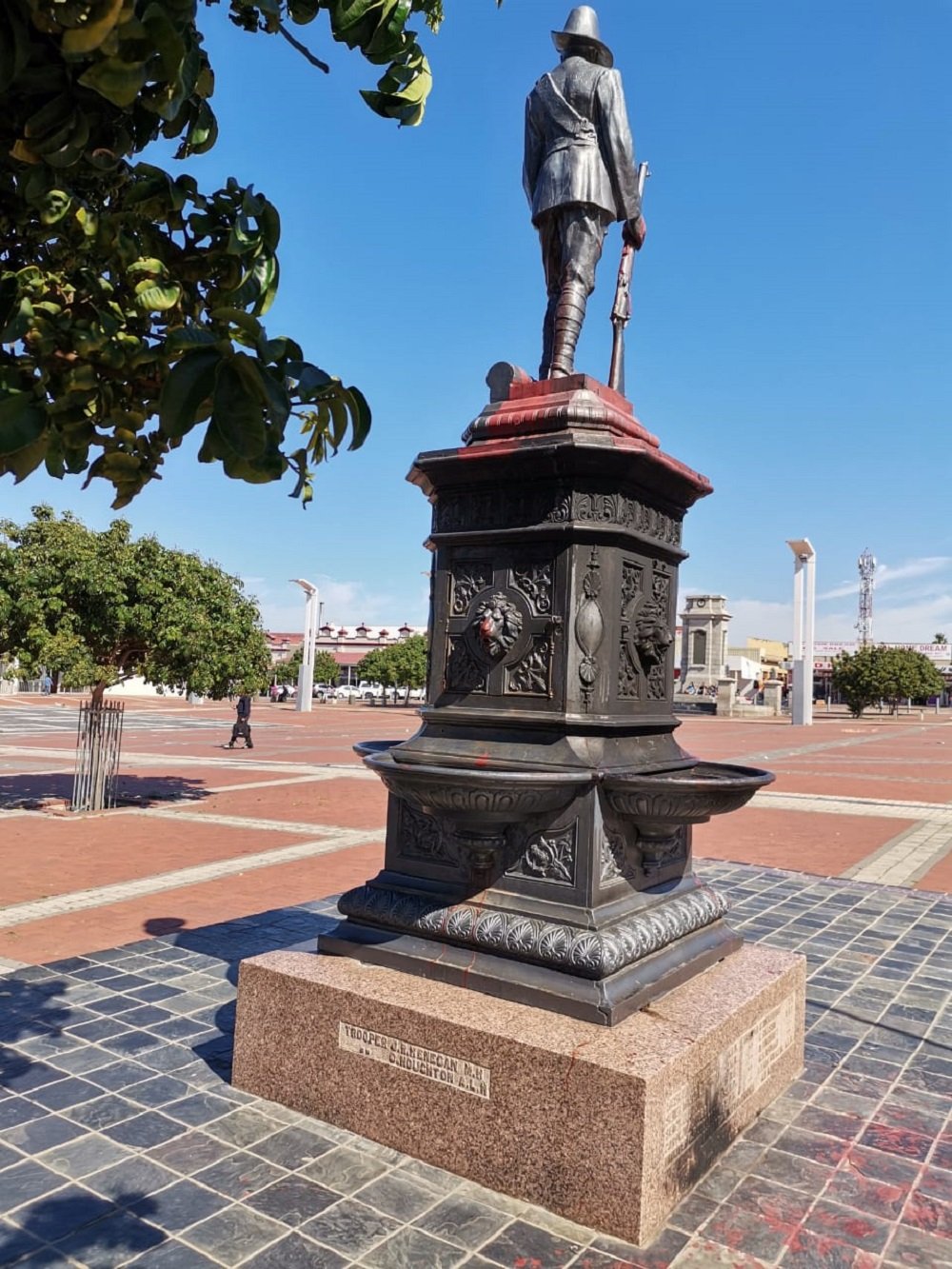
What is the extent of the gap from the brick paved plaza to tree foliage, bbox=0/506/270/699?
7.26 ft

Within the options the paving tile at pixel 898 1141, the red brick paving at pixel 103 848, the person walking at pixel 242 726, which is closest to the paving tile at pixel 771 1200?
the paving tile at pixel 898 1141

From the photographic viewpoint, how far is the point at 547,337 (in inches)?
167

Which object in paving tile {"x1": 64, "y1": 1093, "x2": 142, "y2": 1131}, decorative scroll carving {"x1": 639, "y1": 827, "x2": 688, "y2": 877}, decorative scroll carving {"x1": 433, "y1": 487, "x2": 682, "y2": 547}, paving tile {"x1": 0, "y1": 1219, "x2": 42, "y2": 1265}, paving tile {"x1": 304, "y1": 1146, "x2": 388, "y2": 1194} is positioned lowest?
paving tile {"x1": 0, "y1": 1219, "x2": 42, "y2": 1265}

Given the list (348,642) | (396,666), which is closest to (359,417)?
(396,666)

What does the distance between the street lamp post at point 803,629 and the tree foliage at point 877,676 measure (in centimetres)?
1190

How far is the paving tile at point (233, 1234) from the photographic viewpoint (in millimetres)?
2615

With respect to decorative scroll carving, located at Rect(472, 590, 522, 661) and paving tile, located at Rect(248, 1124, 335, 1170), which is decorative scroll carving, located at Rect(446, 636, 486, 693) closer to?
decorative scroll carving, located at Rect(472, 590, 522, 661)

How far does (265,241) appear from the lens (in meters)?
1.70

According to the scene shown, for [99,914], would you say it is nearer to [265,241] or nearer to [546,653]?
[546,653]

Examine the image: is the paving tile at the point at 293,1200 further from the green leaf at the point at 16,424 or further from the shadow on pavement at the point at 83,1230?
the green leaf at the point at 16,424

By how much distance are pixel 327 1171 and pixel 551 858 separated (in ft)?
4.28

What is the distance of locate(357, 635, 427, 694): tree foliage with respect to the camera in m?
47.2

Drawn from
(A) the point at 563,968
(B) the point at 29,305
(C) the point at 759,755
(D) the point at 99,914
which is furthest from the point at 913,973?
(C) the point at 759,755

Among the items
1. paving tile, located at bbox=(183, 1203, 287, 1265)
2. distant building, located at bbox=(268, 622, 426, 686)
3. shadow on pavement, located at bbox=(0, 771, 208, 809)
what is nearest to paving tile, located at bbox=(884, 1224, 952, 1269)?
paving tile, located at bbox=(183, 1203, 287, 1265)
